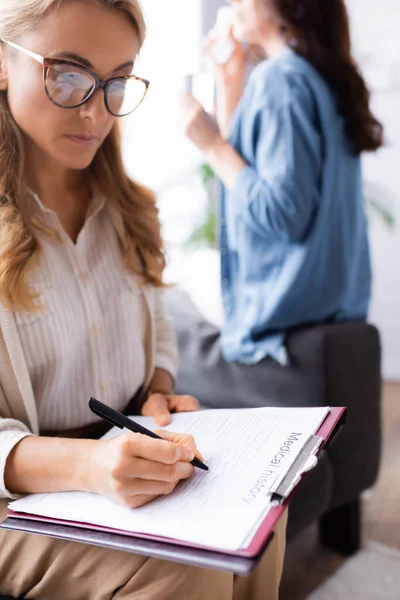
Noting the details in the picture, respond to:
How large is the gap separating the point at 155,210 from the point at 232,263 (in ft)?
1.67

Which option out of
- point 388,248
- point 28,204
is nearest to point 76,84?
point 28,204

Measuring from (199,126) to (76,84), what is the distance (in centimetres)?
68

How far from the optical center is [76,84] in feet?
2.90

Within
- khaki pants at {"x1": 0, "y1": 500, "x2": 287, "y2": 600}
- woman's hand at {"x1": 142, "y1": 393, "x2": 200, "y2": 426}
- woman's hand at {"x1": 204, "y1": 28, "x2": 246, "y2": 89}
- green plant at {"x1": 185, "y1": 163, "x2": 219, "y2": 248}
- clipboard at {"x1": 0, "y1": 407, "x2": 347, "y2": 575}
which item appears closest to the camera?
clipboard at {"x1": 0, "y1": 407, "x2": 347, "y2": 575}

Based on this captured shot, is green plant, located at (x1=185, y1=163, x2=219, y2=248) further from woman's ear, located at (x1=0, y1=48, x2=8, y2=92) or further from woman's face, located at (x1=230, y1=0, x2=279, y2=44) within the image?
woman's ear, located at (x1=0, y1=48, x2=8, y2=92)

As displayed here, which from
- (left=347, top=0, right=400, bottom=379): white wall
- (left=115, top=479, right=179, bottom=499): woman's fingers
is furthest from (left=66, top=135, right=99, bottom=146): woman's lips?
(left=347, top=0, right=400, bottom=379): white wall

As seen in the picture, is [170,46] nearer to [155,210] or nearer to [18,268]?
[155,210]

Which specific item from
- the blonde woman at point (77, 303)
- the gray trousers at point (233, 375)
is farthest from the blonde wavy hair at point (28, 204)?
the gray trousers at point (233, 375)

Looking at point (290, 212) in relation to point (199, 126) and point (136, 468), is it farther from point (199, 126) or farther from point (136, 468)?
point (136, 468)

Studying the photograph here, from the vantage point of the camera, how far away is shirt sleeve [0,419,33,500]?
0.82 meters

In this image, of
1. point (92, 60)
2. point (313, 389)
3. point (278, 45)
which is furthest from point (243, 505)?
point (278, 45)

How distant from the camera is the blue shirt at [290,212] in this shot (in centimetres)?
146

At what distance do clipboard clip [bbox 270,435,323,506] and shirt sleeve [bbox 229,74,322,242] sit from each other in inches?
30.0

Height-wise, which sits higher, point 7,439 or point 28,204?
point 28,204
